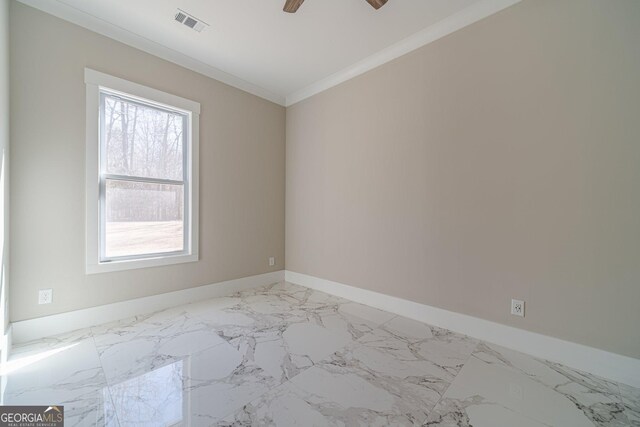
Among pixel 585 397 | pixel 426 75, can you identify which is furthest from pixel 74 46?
pixel 585 397

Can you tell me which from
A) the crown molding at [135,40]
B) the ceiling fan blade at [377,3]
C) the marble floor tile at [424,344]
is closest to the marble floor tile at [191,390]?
the marble floor tile at [424,344]

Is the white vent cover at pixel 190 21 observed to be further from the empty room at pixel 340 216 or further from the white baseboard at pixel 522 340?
the white baseboard at pixel 522 340

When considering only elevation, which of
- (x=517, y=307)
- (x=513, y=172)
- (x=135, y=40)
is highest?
(x=135, y=40)

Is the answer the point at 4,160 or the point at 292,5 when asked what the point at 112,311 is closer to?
the point at 4,160

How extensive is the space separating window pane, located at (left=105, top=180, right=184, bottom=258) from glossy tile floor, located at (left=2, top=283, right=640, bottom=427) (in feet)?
2.61

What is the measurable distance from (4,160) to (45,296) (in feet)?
3.81

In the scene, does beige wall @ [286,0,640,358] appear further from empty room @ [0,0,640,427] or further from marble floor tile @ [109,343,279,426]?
marble floor tile @ [109,343,279,426]

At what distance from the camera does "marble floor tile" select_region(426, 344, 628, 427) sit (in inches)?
53.4

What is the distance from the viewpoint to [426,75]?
8.34 feet

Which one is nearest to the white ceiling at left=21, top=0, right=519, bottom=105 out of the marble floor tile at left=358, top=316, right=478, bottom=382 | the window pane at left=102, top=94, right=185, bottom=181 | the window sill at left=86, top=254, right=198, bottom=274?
the window pane at left=102, top=94, right=185, bottom=181

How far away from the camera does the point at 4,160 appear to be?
191cm

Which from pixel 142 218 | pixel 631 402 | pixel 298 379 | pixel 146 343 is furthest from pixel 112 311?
pixel 631 402

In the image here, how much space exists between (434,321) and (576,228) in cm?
138

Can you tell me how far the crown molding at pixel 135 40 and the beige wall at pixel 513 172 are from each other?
61.6 inches
